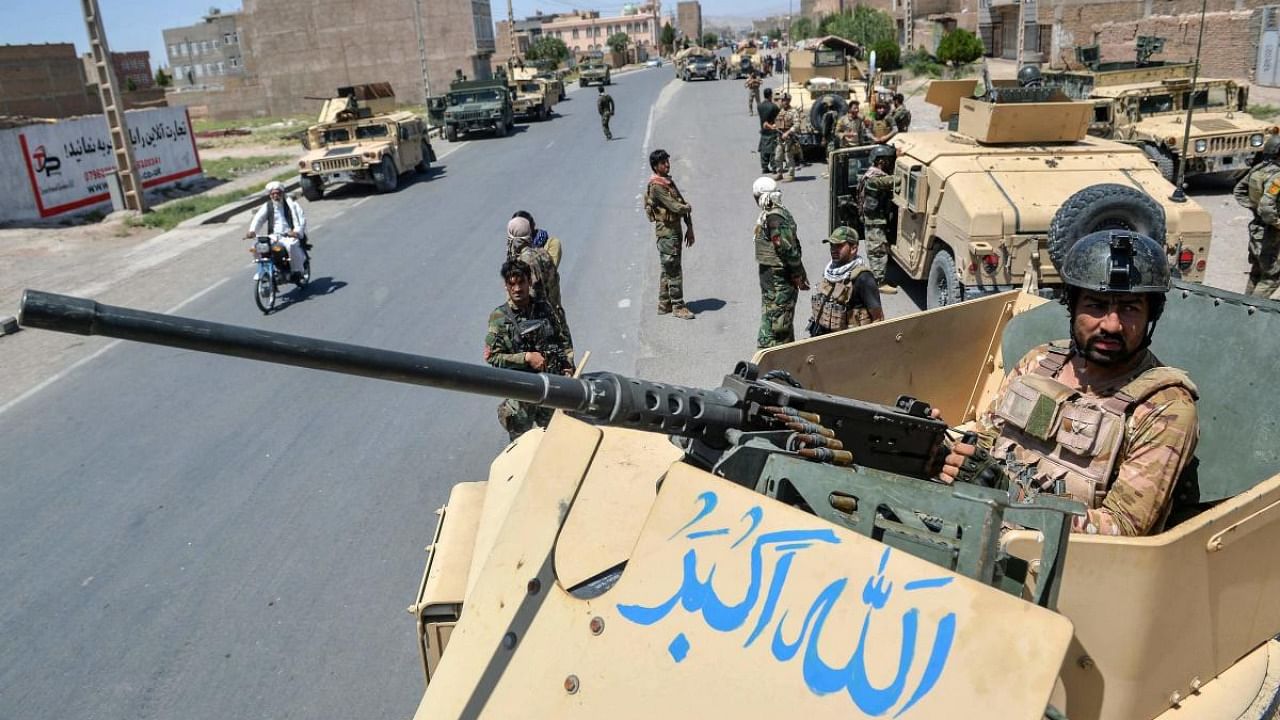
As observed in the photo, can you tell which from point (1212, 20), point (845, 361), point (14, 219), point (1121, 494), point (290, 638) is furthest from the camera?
point (1212, 20)

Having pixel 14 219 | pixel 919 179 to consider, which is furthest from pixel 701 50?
pixel 919 179

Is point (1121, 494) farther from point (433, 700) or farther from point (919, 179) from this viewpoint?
point (919, 179)

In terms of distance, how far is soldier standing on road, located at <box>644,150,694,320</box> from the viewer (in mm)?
9609

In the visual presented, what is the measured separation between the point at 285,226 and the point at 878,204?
7.08 metres

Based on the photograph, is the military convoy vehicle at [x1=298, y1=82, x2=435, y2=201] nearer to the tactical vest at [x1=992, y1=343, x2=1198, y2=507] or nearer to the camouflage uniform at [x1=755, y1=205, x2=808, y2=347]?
the camouflage uniform at [x1=755, y1=205, x2=808, y2=347]

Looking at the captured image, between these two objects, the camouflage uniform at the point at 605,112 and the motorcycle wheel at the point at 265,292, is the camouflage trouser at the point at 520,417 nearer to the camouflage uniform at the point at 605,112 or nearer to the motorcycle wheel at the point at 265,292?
the motorcycle wheel at the point at 265,292

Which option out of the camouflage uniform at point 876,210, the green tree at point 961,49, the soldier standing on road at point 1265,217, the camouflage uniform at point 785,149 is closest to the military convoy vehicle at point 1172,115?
the soldier standing on road at point 1265,217

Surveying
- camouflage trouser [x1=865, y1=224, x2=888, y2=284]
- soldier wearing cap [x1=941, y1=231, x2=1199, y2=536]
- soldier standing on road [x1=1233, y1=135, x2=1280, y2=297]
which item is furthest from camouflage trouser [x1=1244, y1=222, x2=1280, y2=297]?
soldier wearing cap [x1=941, y1=231, x2=1199, y2=536]

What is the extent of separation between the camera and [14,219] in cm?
1847

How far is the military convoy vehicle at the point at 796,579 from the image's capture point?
214 centimetres

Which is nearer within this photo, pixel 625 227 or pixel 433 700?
pixel 433 700

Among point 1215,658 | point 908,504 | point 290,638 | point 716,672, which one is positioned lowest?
point 290,638

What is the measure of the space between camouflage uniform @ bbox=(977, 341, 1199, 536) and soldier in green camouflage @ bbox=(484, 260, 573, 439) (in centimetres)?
274

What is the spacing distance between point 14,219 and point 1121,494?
20804 mm
